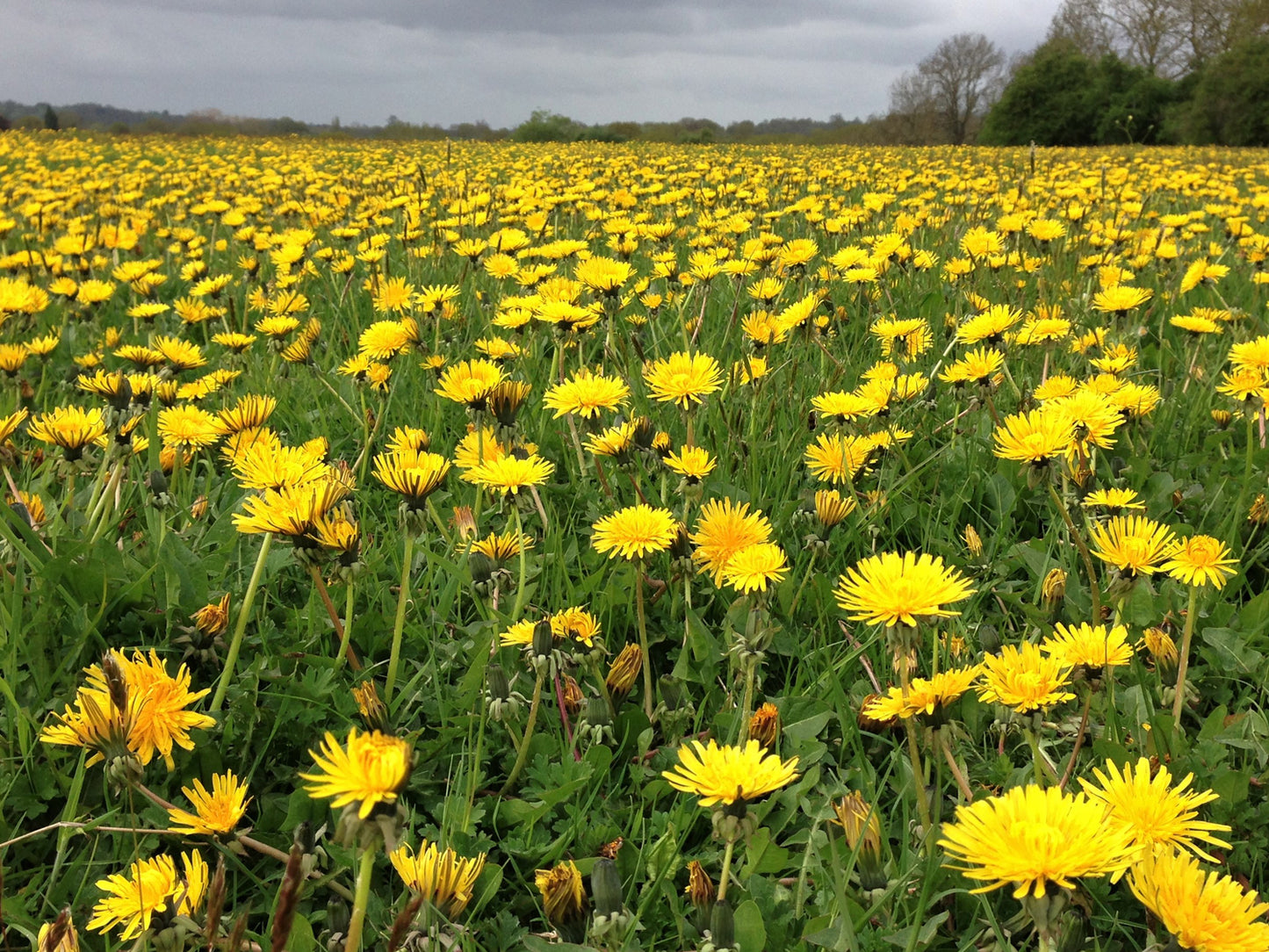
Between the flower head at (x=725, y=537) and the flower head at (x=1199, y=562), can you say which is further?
the flower head at (x=725, y=537)

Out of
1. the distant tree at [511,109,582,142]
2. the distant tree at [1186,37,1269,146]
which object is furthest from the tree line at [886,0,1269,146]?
the distant tree at [511,109,582,142]

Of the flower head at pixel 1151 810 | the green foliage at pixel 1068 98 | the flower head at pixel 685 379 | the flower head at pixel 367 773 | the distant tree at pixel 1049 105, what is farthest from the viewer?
the distant tree at pixel 1049 105

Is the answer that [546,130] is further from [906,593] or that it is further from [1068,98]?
[906,593]

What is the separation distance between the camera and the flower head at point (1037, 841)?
0.62m

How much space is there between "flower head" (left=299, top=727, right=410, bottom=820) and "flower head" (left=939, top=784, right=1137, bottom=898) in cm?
42

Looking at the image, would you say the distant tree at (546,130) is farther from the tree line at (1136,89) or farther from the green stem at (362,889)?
the green stem at (362,889)

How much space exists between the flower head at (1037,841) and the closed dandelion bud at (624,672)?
67cm

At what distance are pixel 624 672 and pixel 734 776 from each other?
499 mm

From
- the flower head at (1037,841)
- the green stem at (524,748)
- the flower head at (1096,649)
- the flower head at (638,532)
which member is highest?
the flower head at (638,532)

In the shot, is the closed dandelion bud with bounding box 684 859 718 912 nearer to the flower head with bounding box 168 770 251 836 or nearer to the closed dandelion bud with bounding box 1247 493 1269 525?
the flower head with bounding box 168 770 251 836

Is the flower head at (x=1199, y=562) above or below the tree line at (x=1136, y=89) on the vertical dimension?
below

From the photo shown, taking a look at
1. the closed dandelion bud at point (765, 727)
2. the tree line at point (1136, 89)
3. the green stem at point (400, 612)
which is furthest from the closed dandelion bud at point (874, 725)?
the tree line at point (1136, 89)

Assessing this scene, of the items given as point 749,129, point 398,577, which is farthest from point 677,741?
point 749,129

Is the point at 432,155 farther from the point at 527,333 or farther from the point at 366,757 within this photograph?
the point at 366,757
